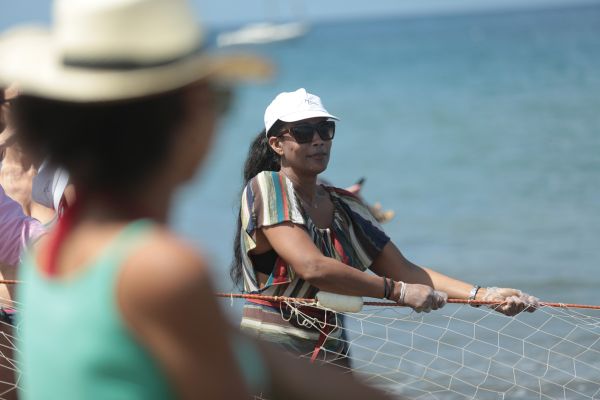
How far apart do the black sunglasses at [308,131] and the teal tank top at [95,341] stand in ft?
8.57

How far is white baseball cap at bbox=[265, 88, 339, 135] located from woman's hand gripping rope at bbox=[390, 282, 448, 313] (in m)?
0.72

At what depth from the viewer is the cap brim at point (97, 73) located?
143cm

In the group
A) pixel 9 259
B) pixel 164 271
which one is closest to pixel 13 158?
pixel 9 259

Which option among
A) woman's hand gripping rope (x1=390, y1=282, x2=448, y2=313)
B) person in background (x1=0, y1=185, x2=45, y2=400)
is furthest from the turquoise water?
woman's hand gripping rope (x1=390, y1=282, x2=448, y2=313)

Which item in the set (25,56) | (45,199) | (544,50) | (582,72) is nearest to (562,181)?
(45,199)

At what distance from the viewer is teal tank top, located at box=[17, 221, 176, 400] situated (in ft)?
4.49

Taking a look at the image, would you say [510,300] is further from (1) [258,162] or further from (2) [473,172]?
(2) [473,172]

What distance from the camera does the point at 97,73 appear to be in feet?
4.70

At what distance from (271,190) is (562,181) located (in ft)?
29.9

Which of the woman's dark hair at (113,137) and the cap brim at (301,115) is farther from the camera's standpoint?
the cap brim at (301,115)

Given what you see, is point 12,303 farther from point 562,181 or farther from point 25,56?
point 562,181

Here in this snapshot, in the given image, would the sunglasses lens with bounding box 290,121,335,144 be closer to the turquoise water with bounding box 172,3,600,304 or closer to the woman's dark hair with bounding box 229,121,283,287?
the woman's dark hair with bounding box 229,121,283,287

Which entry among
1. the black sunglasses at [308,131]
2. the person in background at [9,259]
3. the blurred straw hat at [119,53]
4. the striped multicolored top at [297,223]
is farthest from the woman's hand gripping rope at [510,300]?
the blurred straw hat at [119,53]

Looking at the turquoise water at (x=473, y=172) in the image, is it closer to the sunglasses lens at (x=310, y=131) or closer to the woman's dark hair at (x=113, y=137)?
the woman's dark hair at (x=113, y=137)
